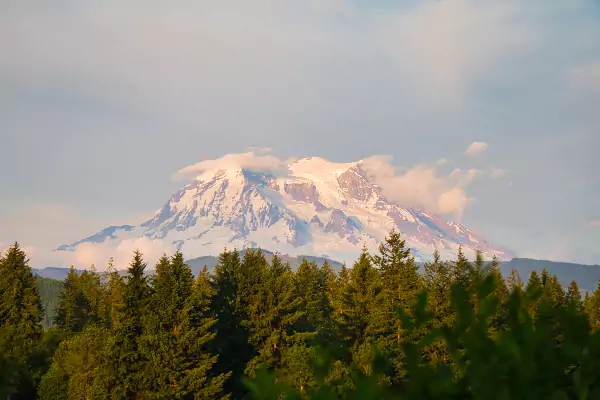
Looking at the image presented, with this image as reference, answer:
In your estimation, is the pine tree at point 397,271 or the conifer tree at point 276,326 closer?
the pine tree at point 397,271

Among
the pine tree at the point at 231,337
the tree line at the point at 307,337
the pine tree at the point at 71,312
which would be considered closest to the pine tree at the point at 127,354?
the tree line at the point at 307,337

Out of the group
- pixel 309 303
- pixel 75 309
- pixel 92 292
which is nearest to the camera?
pixel 309 303

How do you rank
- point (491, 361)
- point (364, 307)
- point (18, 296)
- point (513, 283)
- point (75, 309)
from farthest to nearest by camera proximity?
point (75, 309), point (18, 296), point (364, 307), point (513, 283), point (491, 361)

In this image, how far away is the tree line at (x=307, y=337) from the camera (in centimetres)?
204

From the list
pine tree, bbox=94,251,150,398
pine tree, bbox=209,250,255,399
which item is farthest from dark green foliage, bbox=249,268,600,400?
pine tree, bbox=209,250,255,399

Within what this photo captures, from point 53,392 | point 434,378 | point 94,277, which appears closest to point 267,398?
point 434,378

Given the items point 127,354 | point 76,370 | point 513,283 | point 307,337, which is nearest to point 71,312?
point 76,370

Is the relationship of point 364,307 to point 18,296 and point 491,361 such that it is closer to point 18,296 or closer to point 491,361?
point 18,296

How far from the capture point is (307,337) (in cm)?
4716

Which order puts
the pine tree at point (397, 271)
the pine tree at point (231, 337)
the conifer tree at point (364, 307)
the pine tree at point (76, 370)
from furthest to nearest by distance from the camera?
the pine tree at point (231, 337) < the pine tree at point (397, 271) < the conifer tree at point (364, 307) < the pine tree at point (76, 370)

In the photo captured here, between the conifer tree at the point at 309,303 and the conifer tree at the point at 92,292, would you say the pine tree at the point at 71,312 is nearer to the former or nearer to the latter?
the conifer tree at the point at 92,292

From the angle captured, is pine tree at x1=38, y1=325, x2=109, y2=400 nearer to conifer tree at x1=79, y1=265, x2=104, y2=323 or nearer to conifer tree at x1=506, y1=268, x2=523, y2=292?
conifer tree at x1=79, y1=265, x2=104, y2=323

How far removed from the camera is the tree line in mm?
2041

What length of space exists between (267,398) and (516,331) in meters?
1.20
